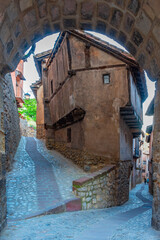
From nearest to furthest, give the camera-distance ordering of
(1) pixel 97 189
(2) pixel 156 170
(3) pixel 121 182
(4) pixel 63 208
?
(2) pixel 156 170 → (4) pixel 63 208 → (1) pixel 97 189 → (3) pixel 121 182

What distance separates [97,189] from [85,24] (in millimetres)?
5263

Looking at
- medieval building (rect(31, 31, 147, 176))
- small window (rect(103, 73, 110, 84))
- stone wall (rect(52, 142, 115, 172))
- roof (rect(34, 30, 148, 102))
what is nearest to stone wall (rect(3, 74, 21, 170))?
medieval building (rect(31, 31, 147, 176))

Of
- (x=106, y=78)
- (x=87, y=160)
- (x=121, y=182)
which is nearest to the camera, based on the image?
(x=121, y=182)

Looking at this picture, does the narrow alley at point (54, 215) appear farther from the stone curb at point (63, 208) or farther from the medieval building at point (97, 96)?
the medieval building at point (97, 96)

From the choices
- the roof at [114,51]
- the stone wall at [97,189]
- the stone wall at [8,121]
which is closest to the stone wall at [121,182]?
the stone wall at [97,189]

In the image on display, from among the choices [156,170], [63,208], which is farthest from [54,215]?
[156,170]

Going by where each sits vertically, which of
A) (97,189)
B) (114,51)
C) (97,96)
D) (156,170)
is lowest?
(97,189)

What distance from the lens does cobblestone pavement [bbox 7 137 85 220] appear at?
183 inches

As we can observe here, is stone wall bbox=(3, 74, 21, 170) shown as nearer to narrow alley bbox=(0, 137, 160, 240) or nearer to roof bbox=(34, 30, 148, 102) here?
narrow alley bbox=(0, 137, 160, 240)

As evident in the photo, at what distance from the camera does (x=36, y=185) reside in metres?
6.50

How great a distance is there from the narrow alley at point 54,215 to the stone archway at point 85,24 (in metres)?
0.53

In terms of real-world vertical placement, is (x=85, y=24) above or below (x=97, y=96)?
above

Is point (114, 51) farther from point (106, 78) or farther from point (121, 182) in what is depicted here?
point (121, 182)

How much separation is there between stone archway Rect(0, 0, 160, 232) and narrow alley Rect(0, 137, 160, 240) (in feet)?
1.75
